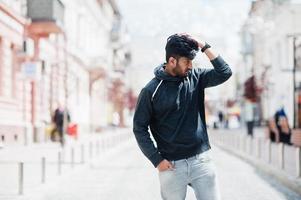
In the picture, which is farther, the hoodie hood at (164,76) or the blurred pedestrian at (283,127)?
the blurred pedestrian at (283,127)

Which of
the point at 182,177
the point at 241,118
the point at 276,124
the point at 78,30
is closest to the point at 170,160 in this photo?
the point at 182,177

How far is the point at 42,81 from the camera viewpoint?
31.0 meters

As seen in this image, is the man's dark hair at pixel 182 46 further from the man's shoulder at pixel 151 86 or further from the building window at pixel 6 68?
the building window at pixel 6 68

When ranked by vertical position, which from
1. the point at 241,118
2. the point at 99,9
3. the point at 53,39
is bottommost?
the point at 241,118

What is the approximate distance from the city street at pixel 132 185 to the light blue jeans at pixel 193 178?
5932 millimetres

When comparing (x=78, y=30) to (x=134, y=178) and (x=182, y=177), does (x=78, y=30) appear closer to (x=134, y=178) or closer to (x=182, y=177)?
(x=134, y=178)

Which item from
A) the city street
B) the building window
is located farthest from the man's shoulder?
the building window

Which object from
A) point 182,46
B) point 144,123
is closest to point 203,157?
point 144,123

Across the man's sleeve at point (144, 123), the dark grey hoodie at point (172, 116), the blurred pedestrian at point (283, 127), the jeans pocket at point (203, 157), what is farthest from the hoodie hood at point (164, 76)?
the blurred pedestrian at point (283, 127)

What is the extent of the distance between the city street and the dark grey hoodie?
5.93 metres

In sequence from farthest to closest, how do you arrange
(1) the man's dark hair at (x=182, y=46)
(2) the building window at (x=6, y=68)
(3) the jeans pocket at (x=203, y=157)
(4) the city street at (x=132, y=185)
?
1. (2) the building window at (x=6, y=68)
2. (4) the city street at (x=132, y=185)
3. (3) the jeans pocket at (x=203, y=157)
4. (1) the man's dark hair at (x=182, y=46)

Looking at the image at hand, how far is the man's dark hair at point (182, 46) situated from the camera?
4504mm

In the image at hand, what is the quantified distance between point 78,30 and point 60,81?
9736 millimetres

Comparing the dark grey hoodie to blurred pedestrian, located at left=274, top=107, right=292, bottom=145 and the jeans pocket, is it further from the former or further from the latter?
blurred pedestrian, located at left=274, top=107, right=292, bottom=145
